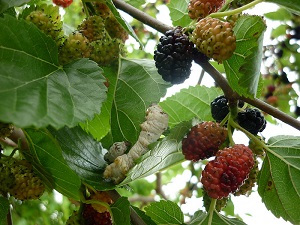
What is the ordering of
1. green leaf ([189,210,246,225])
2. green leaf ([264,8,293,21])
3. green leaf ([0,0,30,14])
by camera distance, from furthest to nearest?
green leaf ([264,8,293,21])
green leaf ([189,210,246,225])
green leaf ([0,0,30,14])

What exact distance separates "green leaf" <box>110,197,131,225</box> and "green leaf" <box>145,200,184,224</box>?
0.50 ft

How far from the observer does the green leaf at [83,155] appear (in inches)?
35.9

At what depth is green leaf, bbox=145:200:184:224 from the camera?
1021 millimetres

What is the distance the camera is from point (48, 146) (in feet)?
2.92

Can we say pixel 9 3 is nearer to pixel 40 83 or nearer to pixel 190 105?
pixel 40 83

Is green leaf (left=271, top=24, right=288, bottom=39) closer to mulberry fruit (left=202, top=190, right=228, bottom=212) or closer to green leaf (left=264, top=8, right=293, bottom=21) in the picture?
green leaf (left=264, top=8, right=293, bottom=21)

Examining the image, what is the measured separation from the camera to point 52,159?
0.89 metres

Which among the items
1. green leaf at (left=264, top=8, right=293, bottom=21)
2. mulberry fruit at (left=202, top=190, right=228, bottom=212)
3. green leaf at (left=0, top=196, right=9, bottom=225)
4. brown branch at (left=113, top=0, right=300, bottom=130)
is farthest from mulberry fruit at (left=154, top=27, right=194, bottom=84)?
green leaf at (left=264, top=8, right=293, bottom=21)

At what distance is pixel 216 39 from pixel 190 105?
16.6 inches

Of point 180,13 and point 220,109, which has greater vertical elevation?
point 180,13

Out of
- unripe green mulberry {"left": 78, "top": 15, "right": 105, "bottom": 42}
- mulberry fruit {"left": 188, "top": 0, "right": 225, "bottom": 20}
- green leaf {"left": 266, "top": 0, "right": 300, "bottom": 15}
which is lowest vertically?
unripe green mulberry {"left": 78, "top": 15, "right": 105, "bottom": 42}

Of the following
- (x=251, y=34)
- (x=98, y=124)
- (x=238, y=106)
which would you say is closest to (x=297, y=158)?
(x=238, y=106)

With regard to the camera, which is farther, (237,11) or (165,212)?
(165,212)

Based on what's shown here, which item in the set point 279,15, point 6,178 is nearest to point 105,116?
point 6,178
